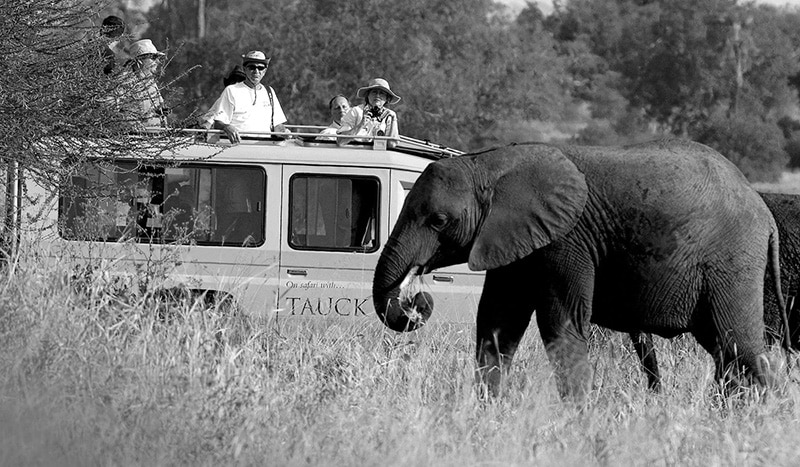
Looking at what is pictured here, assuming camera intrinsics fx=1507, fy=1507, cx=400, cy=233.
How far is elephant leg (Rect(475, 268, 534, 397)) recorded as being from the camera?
8.48m

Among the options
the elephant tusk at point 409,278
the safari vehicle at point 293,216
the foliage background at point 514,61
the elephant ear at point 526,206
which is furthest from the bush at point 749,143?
the elephant tusk at point 409,278

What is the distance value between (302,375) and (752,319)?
98.2 inches

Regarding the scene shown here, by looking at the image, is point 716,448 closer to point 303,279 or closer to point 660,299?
point 660,299

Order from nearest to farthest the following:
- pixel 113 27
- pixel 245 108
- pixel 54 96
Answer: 1. pixel 54 96
2. pixel 113 27
3. pixel 245 108

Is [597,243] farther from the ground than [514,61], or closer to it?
closer to it

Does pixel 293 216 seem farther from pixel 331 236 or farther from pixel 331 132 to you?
pixel 331 132

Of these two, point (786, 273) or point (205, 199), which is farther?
point (205, 199)

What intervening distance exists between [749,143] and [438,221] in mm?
50550

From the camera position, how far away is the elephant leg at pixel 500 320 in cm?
848

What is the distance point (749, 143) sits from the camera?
187 ft

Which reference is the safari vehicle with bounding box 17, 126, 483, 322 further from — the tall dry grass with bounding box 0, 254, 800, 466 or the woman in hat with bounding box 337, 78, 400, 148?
the tall dry grass with bounding box 0, 254, 800, 466

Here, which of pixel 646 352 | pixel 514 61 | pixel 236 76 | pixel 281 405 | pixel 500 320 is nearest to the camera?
pixel 281 405

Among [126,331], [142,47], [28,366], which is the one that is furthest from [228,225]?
[28,366]

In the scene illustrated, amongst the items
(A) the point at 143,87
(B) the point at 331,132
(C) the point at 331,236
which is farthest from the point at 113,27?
(B) the point at 331,132
